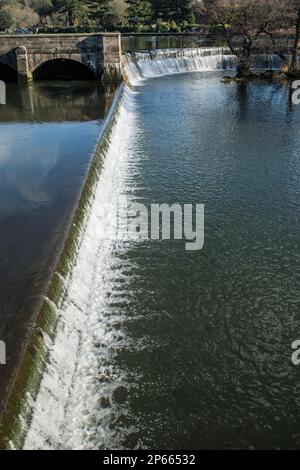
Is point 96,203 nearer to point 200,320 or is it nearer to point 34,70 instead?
point 200,320

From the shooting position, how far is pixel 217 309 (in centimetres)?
808

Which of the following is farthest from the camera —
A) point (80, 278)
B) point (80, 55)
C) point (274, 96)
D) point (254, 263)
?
point (80, 55)

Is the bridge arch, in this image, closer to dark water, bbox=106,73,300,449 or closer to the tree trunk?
the tree trunk

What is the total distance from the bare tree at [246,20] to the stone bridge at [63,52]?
728 centimetres

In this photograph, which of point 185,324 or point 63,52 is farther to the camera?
point 63,52

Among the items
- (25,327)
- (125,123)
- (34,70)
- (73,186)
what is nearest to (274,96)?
(125,123)

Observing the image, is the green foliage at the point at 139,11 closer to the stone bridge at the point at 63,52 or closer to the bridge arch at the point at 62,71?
the bridge arch at the point at 62,71

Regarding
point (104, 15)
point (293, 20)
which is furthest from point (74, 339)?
point (104, 15)

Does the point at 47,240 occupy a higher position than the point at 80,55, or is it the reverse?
the point at 80,55

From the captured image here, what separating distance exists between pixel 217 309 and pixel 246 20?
2470 cm

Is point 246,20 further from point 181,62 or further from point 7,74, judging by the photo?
point 7,74

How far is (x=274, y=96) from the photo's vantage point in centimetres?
2447

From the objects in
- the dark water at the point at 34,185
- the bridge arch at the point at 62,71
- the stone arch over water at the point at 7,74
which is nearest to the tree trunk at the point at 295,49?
the bridge arch at the point at 62,71
